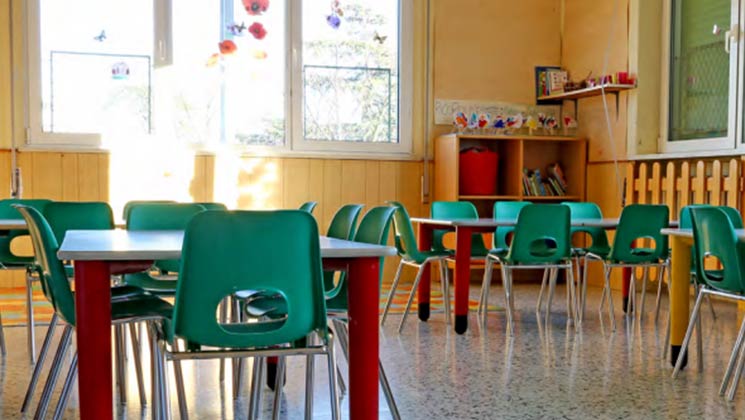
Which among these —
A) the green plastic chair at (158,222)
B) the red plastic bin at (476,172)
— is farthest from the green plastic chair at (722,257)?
the red plastic bin at (476,172)

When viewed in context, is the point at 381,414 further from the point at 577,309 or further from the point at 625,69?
the point at 625,69

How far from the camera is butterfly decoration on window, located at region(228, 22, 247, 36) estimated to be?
6609 millimetres

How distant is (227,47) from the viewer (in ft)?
21.6

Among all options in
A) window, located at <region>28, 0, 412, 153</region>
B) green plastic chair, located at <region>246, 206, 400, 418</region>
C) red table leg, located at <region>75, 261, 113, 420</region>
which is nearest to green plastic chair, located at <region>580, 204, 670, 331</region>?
green plastic chair, located at <region>246, 206, 400, 418</region>

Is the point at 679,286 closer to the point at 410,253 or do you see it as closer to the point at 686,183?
the point at 410,253

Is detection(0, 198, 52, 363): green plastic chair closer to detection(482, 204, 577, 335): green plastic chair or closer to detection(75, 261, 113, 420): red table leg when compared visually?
detection(75, 261, 113, 420): red table leg

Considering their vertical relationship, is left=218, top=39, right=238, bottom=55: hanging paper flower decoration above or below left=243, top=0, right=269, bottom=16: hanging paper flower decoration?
below

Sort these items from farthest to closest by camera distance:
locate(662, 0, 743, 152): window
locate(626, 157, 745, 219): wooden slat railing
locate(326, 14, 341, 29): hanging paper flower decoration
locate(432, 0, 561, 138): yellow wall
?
locate(432, 0, 561, 138): yellow wall
locate(326, 14, 341, 29): hanging paper flower decoration
locate(662, 0, 743, 152): window
locate(626, 157, 745, 219): wooden slat railing

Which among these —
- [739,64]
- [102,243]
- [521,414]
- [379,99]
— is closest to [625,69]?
[739,64]

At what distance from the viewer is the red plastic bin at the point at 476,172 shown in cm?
688

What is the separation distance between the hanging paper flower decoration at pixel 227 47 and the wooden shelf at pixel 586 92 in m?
2.97

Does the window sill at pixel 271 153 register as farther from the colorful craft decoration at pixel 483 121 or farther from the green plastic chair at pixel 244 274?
the green plastic chair at pixel 244 274

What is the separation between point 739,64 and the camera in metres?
5.67

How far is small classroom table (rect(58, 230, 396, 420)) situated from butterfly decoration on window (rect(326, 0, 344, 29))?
16.3 feet
